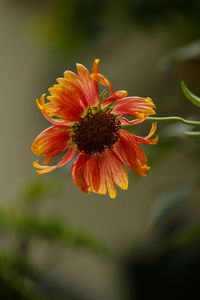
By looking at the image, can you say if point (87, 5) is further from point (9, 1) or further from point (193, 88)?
point (9, 1)

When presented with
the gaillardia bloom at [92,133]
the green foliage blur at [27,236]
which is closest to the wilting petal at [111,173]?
the gaillardia bloom at [92,133]

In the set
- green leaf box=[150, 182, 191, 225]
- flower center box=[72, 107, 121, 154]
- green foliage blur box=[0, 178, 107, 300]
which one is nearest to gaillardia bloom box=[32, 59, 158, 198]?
flower center box=[72, 107, 121, 154]

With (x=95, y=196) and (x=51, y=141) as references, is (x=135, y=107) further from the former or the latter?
(x=95, y=196)

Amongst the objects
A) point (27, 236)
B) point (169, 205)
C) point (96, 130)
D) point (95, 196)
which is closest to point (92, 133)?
point (96, 130)

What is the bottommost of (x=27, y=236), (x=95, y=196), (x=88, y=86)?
(x=27, y=236)

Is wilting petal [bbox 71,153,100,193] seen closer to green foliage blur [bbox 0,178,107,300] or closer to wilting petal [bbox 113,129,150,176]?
wilting petal [bbox 113,129,150,176]

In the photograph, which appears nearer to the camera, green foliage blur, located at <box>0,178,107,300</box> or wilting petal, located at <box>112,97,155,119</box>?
wilting petal, located at <box>112,97,155,119</box>

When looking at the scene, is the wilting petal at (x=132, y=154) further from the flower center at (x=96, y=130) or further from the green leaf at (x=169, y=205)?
the green leaf at (x=169, y=205)
